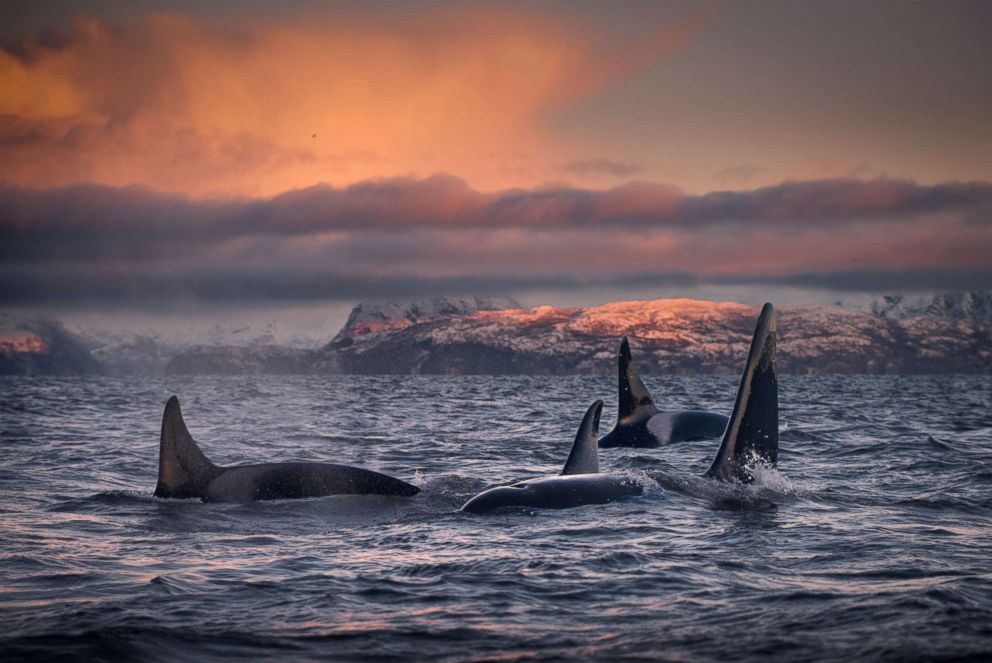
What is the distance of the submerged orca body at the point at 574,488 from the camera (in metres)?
12.3

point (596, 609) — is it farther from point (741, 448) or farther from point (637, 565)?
point (741, 448)

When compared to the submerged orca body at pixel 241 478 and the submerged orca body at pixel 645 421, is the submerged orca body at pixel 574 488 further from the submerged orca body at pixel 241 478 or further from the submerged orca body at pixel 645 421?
the submerged orca body at pixel 645 421

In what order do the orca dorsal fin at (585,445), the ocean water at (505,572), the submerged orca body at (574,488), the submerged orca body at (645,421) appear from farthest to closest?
the submerged orca body at (645,421)
the orca dorsal fin at (585,445)
the submerged orca body at (574,488)
the ocean water at (505,572)

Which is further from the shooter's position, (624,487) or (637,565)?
(624,487)

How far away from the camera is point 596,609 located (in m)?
7.72

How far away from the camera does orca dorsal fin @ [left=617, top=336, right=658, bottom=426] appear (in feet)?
80.6

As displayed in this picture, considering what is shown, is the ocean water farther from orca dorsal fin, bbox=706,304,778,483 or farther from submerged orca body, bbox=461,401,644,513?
orca dorsal fin, bbox=706,304,778,483

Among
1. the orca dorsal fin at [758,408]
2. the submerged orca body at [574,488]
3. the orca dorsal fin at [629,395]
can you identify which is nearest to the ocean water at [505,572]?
the submerged orca body at [574,488]

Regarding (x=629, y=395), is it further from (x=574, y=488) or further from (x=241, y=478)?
(x=241, y=478)

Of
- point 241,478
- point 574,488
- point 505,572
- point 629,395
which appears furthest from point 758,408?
point 629,395

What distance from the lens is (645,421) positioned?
81.6 feet

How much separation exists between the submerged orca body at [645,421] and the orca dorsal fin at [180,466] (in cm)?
1241

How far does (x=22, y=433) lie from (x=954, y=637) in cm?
2768

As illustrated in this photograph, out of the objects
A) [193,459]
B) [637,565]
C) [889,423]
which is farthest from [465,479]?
[889,423]
